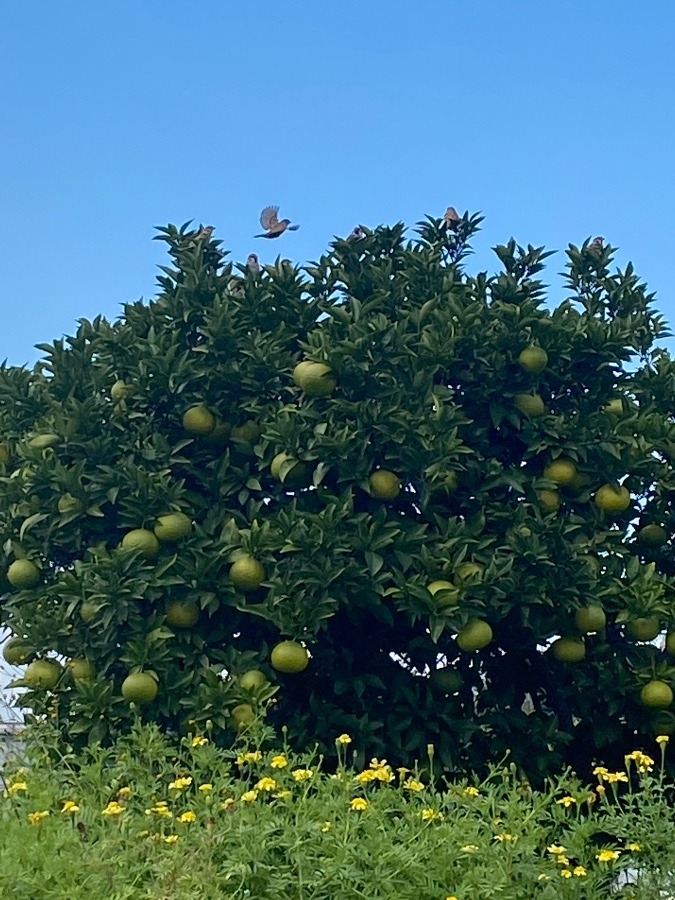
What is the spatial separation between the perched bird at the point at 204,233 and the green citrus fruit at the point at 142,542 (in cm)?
158

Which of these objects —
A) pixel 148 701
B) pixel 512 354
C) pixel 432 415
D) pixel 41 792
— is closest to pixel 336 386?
pixel 432 415

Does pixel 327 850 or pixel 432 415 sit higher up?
pixel 432 415

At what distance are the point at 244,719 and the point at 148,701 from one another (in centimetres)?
40

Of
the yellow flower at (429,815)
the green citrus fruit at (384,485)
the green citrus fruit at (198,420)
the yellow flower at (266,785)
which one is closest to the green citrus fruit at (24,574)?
the green citrus fruit at (198,420)

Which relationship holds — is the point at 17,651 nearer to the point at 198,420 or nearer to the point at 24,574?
the point at 24,574

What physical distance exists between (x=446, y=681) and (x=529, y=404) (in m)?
1.28

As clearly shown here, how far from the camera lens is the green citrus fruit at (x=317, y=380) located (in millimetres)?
5184

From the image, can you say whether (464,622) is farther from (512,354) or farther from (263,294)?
(263,294)

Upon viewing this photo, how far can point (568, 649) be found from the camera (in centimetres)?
522

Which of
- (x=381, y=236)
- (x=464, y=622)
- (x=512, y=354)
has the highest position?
(x=381, y=236)

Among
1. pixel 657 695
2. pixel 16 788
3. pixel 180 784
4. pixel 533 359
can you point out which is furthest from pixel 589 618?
pixel 16 788

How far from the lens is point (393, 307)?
5734mm

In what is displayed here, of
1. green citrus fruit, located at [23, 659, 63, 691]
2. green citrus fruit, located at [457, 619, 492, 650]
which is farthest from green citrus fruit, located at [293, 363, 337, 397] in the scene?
green citrus fruit, located at [23, 659, 63, 691]

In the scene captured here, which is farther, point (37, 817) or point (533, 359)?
point (533, 359)
